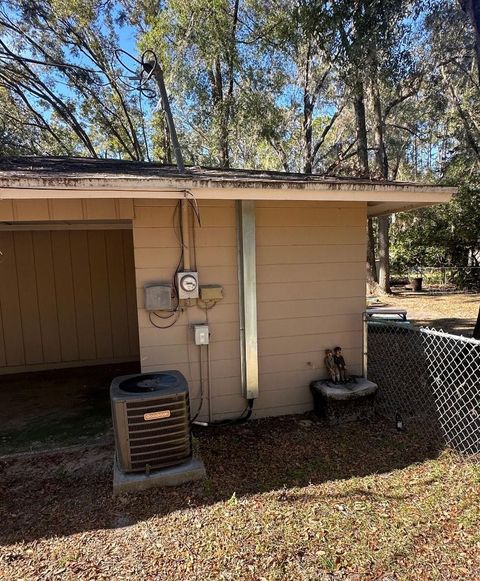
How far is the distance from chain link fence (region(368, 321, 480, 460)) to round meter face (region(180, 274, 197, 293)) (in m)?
2.00

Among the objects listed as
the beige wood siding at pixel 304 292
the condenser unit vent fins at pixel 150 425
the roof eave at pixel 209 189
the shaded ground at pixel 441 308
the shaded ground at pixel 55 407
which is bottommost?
the shaded ground at pixel 55 407

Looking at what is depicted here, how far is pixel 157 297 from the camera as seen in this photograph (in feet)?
11.1

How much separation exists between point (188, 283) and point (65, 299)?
10.5ft

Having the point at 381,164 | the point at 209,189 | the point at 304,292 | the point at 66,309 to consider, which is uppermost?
the point at 381,164

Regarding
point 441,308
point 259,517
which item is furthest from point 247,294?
point 441,308

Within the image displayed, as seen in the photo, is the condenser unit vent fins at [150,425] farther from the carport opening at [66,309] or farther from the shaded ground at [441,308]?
the shaded ground at [441,308]

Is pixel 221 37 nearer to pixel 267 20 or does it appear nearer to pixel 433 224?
pixel 267 20

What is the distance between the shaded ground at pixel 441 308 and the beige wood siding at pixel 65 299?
5799 mm

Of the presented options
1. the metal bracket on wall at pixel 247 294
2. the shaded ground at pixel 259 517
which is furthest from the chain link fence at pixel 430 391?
the metal bracket on wall at pixel 247 294

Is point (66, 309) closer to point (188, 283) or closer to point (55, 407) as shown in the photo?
point (55, 407)

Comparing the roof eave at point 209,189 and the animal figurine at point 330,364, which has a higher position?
the roof eave at point 209,189

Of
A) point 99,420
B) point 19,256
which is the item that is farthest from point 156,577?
point 19,256

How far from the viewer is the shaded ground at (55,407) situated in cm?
353

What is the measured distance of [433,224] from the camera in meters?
15.3
